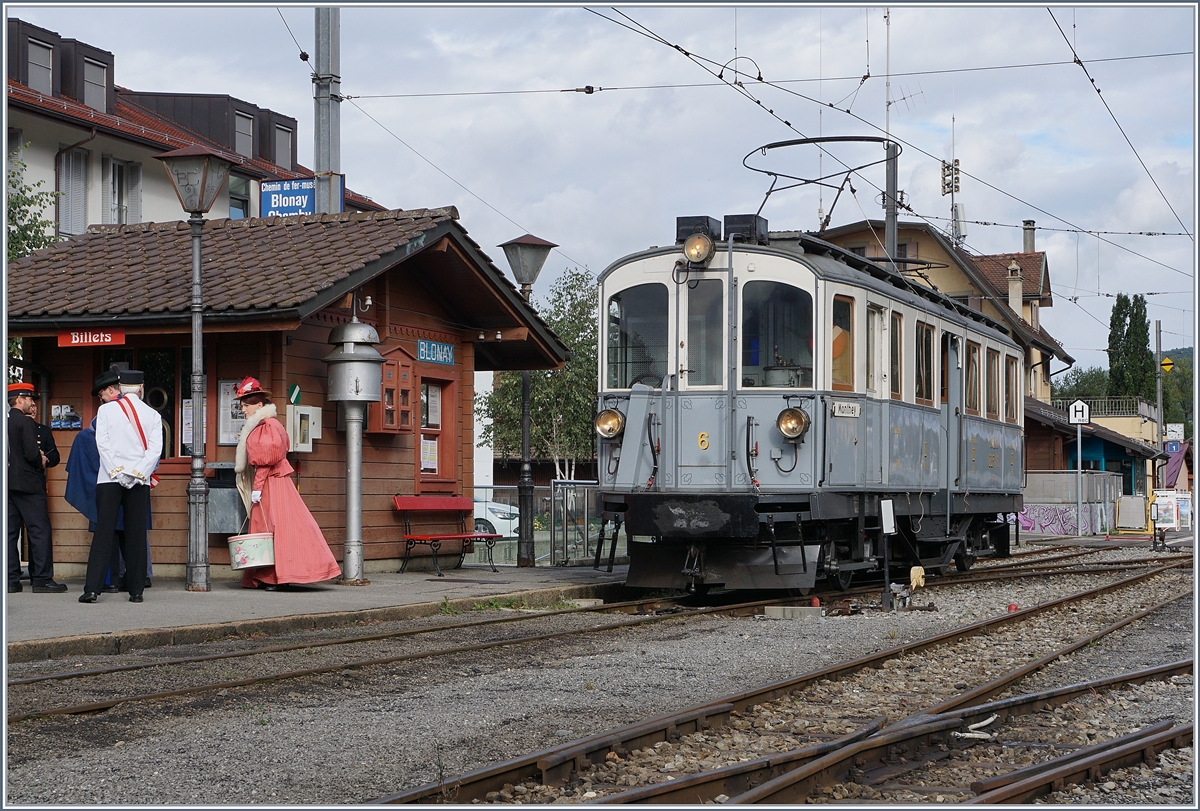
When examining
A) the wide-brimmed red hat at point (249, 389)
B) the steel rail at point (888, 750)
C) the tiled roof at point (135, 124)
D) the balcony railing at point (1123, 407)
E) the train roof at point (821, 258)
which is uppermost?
the tiled roof at point (135, 124)

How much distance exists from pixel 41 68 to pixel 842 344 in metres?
31.1

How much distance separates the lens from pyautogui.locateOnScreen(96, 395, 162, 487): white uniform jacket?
1157 centimetres

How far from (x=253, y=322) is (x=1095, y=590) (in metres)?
9.85

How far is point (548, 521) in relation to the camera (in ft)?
63.1

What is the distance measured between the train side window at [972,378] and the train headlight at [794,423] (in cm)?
525

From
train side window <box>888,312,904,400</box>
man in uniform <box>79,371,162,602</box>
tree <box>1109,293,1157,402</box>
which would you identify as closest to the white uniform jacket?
man in uniform <box>79,371,162,602</box>

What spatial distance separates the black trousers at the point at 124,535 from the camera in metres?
11.5

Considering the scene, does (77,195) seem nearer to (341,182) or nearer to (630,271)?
(341,182)

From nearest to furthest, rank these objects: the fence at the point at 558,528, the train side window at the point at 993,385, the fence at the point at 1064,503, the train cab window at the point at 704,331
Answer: the train cab window at the point at 704,331 → the train side window at the point at 993,385 → the fence at the point at 558,528 → the fence at the point at 1064,503

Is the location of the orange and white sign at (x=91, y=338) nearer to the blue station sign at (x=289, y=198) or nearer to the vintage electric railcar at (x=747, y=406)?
the blue station sign at (x=289, y=198)

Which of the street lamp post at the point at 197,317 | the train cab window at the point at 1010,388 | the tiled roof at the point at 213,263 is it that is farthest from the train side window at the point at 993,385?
the street lamp post at the point at 197,317

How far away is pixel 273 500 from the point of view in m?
13.4

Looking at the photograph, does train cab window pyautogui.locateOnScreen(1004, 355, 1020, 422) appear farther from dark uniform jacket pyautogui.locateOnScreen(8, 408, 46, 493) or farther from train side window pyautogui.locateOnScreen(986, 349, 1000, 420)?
dark uniform jacket pyautogui.locateOnScreen(8, 408, 46, 493)

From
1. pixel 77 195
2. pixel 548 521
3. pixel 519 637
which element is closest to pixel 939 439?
pixel 548 521
